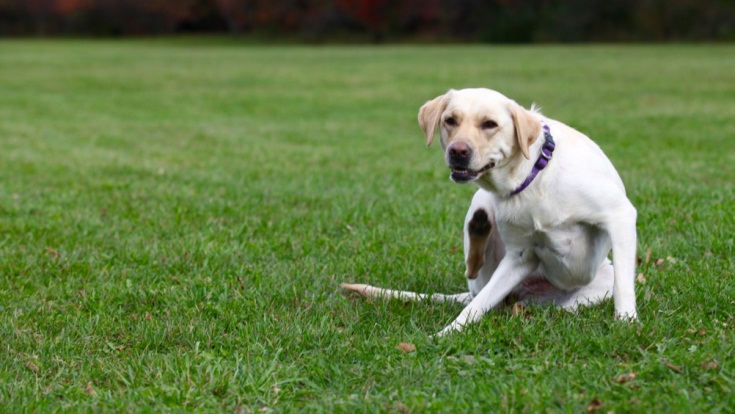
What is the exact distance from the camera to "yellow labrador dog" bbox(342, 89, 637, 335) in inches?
171

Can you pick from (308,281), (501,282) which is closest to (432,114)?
(501,282)

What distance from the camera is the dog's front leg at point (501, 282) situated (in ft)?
14.7

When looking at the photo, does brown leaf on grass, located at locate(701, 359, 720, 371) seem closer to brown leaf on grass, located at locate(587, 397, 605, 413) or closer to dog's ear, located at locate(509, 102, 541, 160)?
brown leaf on grass, located at locate(587, 397, 605, 413)

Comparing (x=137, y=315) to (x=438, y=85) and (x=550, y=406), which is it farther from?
(x=438, y=85)

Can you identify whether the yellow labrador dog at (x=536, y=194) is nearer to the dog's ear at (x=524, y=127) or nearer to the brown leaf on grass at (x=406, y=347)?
the dog's ear at (x=524, y=127)

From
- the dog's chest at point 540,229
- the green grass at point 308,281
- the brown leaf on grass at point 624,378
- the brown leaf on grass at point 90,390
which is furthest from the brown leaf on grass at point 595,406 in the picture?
the brown leaf on grass at point 90,390

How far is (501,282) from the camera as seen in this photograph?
4648 millimetres

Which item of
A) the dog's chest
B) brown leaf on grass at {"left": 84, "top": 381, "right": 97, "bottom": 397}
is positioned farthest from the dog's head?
brown leaf on grass at {"left": 84, "top": 381, "right": 97, "bottom": 397}

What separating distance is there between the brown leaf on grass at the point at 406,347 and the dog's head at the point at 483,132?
789 mm

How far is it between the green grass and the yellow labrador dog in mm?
203

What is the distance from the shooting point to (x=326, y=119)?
1627 cm

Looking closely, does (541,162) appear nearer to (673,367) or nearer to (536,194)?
(536,194)

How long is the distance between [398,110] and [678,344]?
44.9ft

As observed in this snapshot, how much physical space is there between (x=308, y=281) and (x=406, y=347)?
1.44 metres
